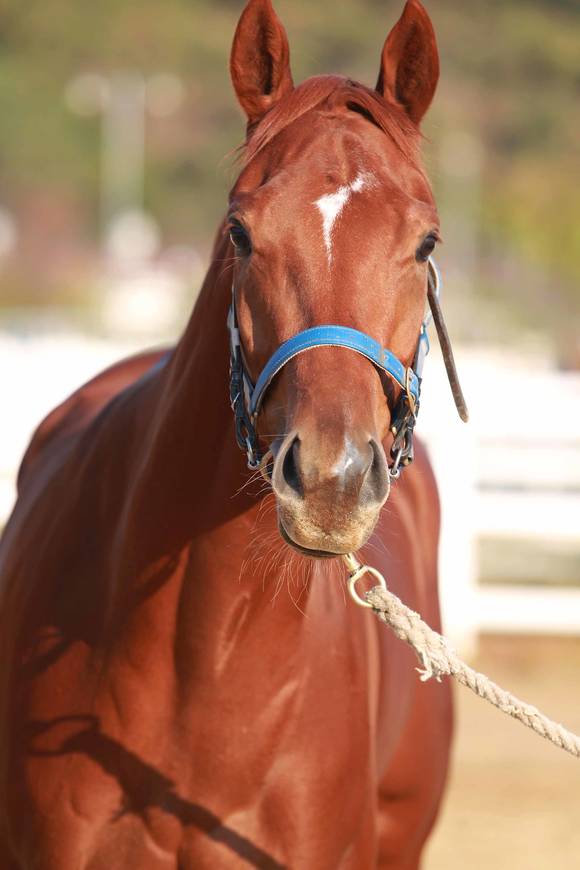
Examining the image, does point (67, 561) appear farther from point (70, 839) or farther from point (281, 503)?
point (281, 503)

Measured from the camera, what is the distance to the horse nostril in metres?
2.38

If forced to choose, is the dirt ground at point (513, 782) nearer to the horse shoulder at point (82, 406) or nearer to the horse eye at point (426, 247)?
the horse shoulder at point (82, 406)

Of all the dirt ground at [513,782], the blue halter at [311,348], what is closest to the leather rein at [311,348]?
the blue halter at [311,348]

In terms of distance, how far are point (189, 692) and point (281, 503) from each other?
69cm

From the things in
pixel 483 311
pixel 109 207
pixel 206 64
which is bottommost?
pixel 483 311

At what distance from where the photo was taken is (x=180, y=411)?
9.75 ft

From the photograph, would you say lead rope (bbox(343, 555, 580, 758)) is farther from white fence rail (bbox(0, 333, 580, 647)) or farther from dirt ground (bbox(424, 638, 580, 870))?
white fence rail (bbox(0, 333, 580, 647))

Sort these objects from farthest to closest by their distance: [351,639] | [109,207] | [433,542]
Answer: [109,207] < [433,542] < [351,639]

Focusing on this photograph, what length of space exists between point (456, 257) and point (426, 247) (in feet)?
189

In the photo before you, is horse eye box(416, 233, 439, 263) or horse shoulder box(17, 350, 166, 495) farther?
horse shoulder box(17, 350, 166, 495)

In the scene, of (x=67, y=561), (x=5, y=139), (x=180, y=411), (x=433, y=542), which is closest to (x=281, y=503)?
(x=180, y=411)

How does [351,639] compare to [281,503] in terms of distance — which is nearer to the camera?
[281,503]

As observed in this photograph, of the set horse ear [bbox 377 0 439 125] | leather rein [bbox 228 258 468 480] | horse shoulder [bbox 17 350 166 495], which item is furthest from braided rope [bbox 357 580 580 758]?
horse shoulder [bbox 17 350 166 495]

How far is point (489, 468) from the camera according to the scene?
9695 mm
